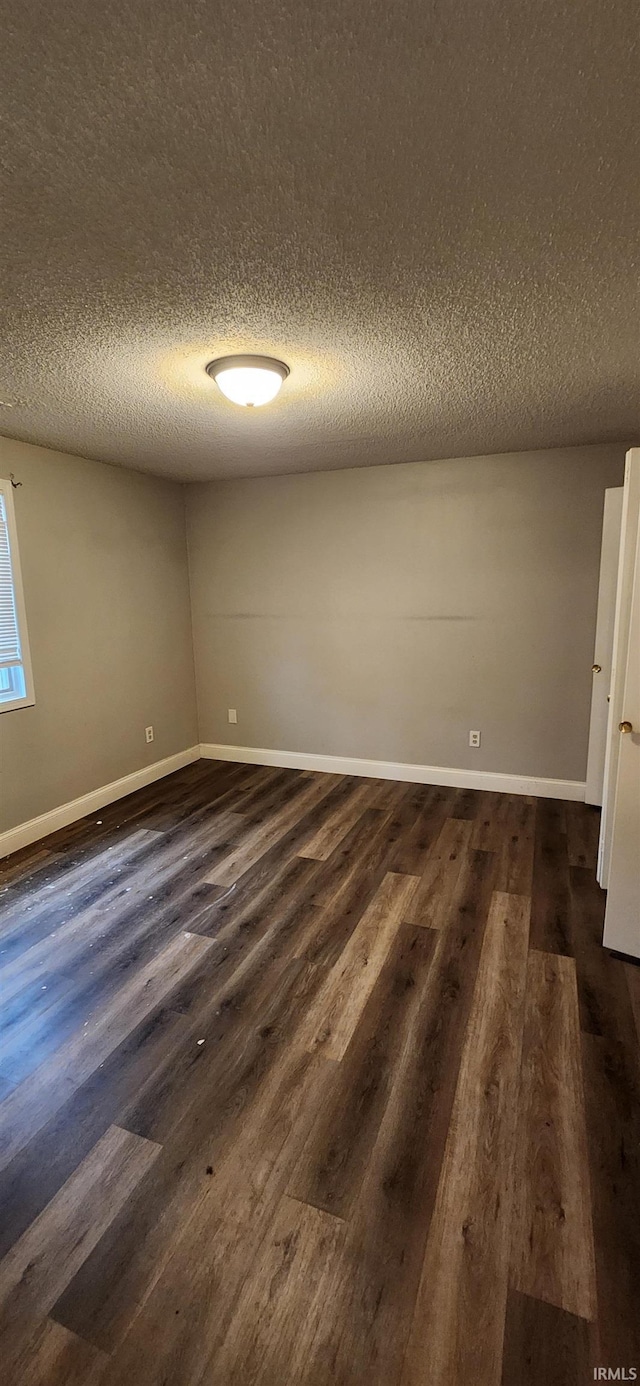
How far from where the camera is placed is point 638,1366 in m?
1.11

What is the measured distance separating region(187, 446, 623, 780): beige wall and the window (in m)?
1.69

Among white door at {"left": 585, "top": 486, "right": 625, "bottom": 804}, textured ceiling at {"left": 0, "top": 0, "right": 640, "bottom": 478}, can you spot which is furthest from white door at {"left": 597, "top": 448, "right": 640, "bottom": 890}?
white door at {"left": 585, "top": 486, "right": 625, "bottom": 804}

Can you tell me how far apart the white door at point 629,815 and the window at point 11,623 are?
309cm

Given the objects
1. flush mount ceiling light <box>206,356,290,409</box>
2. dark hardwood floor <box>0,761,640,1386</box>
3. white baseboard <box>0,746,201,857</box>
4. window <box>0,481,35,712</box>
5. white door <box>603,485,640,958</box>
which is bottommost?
dark hardwood floor <box>0,761,640,1386</box>

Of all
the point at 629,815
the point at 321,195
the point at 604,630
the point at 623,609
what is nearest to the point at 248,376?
the point at 321,195

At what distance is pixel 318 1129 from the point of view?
1.61 metres

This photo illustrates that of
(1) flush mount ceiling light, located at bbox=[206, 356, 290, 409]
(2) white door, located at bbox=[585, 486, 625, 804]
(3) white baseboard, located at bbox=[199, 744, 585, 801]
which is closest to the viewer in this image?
(1) flush mount ceiling light, located at bbox=[206, 356, 290, 409]

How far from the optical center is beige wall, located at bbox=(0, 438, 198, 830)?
338cm

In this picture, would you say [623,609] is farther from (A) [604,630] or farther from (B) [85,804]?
(B) [85,804]

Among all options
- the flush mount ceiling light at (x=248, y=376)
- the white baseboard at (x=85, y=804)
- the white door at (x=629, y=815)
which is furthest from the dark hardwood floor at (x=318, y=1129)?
the flush mount ceiling light at (x=248, y=376)

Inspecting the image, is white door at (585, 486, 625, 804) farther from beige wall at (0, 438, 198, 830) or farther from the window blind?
the window blind

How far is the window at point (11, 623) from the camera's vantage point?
3.18m

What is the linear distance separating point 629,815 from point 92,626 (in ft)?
10.8

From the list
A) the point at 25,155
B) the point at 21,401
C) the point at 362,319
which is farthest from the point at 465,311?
the point at 21,401
